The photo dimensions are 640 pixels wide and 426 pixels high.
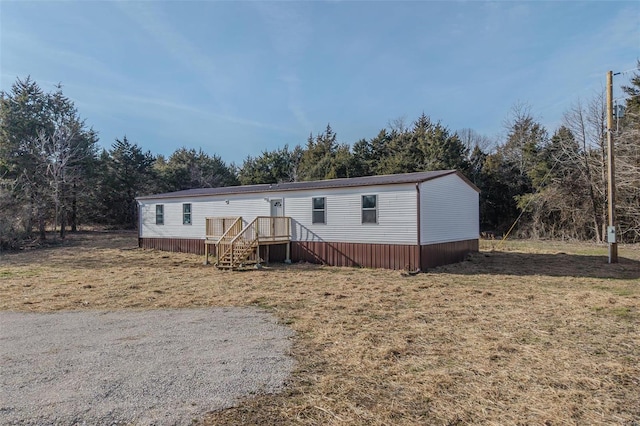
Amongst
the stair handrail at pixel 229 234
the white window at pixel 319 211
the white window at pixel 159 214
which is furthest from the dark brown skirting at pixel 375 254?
the white window at pixel 159 214

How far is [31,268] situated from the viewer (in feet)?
39.6

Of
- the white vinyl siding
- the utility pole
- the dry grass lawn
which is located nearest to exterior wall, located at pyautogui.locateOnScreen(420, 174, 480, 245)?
the white vinyl siding

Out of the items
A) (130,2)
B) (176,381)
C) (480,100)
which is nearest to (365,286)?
(176,381)

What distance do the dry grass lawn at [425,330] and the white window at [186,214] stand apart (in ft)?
15.1

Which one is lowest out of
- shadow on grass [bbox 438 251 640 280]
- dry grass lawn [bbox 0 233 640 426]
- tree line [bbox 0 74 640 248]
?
shadow on grass [bbox 438 251 640 280]

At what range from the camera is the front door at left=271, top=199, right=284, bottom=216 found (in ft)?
46.5

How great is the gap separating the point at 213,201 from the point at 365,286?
30.9ft

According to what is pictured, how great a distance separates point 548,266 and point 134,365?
482 inches

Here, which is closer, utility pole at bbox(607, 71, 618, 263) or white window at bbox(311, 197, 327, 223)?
utility pole at bbox(607, 71, 618, 263)

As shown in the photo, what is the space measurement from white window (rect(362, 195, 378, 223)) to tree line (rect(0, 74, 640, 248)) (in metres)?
14.1

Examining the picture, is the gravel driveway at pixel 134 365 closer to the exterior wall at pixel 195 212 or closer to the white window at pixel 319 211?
the white window at pixel 319 211

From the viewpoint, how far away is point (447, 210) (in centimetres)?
1318

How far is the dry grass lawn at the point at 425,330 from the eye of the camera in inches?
120

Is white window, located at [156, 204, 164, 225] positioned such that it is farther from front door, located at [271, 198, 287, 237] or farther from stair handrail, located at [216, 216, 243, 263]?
front door, located at [271, 198, 287, 237]
